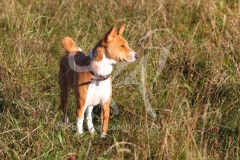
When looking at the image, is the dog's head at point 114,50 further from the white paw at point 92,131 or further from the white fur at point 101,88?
the white paw at point 92,131

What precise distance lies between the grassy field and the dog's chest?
0.23m

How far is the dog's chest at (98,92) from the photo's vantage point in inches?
153

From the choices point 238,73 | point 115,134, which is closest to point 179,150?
point 115,134

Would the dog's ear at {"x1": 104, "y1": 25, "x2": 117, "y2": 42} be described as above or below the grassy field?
above

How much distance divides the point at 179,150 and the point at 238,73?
4.54 ft

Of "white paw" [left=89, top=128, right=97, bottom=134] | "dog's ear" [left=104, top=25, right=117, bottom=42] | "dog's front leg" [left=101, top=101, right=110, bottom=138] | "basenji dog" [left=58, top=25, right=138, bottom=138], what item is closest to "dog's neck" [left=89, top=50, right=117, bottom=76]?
"basenji dog" [left=58, top=25, right=138, bottom=138]

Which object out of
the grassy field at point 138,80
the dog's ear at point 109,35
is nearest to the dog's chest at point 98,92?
the grassy field at point 138,80

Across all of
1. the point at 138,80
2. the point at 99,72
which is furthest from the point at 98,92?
the point at 138,80

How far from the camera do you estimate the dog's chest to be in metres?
3.89

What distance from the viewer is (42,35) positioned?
18.7ft

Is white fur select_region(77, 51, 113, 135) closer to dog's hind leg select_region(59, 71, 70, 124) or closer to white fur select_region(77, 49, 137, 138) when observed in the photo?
white fur select_region(77, 49, 137, 138)

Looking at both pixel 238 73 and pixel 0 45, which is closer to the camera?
pixel 238 73

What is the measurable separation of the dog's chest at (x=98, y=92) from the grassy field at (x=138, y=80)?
0.23m

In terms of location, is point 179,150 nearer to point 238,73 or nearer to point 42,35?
point 238,73
